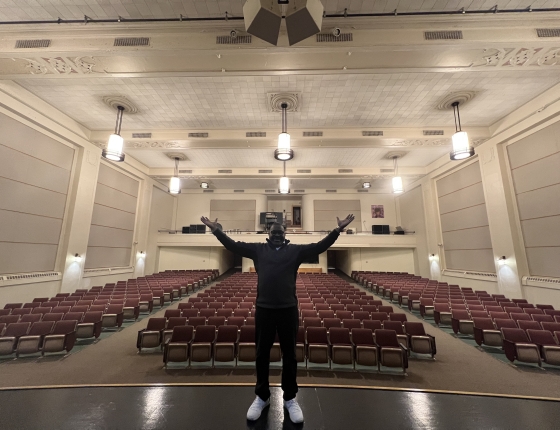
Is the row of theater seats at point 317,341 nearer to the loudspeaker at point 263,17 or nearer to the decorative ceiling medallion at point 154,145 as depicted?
the loudspeaker at point 263,17

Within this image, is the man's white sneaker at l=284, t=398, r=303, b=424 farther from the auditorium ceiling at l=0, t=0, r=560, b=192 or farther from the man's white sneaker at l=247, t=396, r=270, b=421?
the auditorium ceiling at l=0, t=0, r=560, b=192

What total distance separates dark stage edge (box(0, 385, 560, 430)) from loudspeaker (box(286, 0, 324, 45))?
414 centimetres

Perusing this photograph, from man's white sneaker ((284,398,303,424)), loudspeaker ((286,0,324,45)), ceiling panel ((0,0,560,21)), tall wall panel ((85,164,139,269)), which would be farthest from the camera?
tall wall panel ((85,164,139,269))

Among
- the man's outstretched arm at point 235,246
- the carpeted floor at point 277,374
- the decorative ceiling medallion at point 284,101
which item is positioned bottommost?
the carpeted floor at point 277,374

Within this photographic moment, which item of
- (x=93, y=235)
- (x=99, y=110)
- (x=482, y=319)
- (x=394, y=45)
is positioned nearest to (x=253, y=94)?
(x=394, y=45)

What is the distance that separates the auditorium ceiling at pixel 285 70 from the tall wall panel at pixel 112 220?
7.28 feet

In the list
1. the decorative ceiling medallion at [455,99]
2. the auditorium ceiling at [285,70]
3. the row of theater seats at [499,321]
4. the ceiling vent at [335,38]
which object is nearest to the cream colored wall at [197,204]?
the auditorium ceiling at [285,70]

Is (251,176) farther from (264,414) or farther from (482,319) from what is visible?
(264,414)

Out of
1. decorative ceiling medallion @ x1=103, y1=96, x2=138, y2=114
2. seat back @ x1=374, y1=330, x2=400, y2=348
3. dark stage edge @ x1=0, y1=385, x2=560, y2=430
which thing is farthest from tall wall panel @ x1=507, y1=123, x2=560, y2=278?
decorative ceiling medallion @ x1=103, y1=96, x2=138, y2=114

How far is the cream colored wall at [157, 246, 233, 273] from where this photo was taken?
13487mm

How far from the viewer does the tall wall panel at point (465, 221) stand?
8398 millimetres

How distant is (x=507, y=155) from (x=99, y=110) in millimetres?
12503

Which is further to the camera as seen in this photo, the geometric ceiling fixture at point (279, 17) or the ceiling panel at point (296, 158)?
the ceiling panel at point (296, 158)

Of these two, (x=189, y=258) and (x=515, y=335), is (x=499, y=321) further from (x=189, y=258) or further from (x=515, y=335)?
(x=189, y=258)
